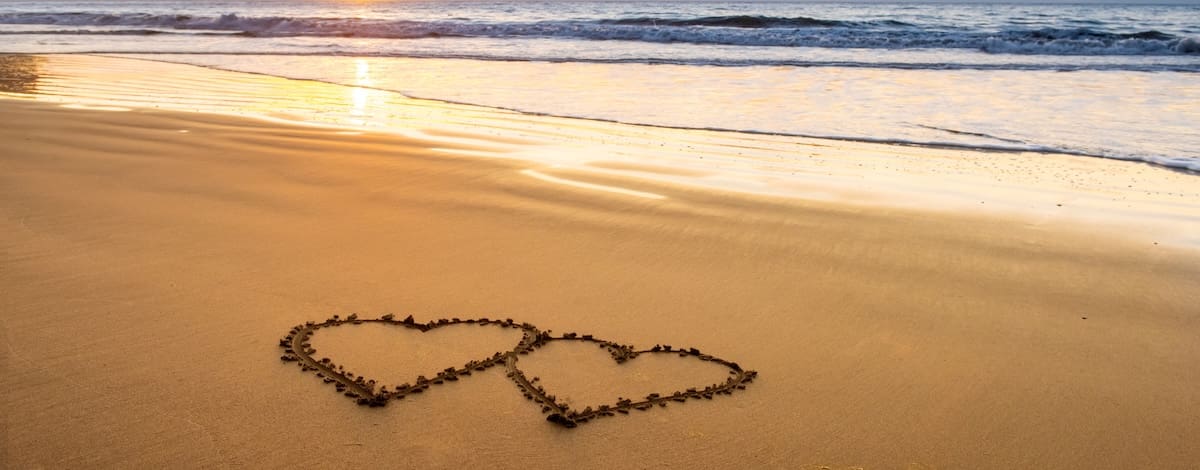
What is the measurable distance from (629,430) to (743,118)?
661 centimetres

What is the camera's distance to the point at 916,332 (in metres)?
3.05

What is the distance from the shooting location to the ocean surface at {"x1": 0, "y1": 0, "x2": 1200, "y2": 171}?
818cm

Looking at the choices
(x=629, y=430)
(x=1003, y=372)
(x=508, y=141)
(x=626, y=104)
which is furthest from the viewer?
(x=626, y=104)

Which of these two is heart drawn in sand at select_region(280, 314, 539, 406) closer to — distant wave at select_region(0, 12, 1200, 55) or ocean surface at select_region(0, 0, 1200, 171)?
ocean surface at select_region(0, 0, 1200, 171)

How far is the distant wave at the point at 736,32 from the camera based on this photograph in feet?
61.9

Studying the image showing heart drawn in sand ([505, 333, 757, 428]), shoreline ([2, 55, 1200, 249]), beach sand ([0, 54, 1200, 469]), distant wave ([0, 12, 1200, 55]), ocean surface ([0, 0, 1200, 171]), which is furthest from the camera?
distant wave ([0, 12, 1200, 55])

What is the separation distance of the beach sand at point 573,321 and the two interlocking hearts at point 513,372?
5 cm

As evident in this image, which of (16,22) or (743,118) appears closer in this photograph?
(743,118)

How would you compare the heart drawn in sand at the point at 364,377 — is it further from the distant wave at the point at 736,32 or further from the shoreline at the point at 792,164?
the distant wave at the point at 736,32

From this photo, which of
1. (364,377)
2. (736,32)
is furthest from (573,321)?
(736,32)

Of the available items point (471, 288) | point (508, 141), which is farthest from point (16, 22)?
point (471, 288)

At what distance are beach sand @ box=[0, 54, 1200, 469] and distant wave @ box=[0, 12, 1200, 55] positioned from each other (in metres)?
16.4

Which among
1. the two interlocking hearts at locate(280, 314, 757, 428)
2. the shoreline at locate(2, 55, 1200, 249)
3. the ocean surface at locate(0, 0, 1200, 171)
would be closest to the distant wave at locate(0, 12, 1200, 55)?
the ocean surface at locate(0, 0, 1200, 171)

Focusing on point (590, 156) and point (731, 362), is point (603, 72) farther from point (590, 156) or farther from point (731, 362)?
point (731, 362)
